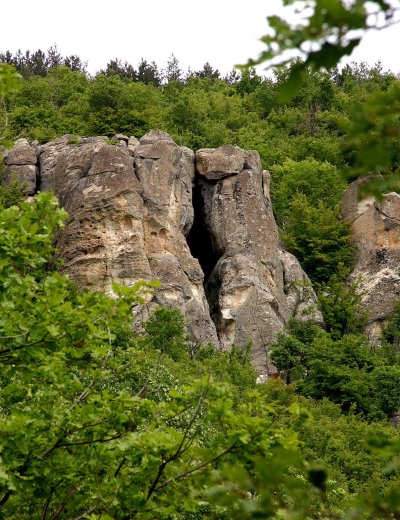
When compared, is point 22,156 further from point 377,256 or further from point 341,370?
point 377,256

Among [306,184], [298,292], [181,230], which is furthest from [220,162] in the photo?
A: [306,184]

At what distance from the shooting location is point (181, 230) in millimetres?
35938

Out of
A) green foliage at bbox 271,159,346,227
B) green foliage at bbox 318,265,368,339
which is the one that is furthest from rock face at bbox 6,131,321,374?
green foliage at bbox 271,159,346,227

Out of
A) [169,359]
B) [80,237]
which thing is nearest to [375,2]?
[169,359]

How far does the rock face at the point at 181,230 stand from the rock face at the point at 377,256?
260 centimetres

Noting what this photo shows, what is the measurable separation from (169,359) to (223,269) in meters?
8.89

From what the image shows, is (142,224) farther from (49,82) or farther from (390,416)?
(49,82)

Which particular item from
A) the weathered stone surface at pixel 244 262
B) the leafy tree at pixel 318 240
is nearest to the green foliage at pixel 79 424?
the weathered stone surface at pixel 244 262

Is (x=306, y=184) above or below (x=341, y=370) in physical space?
above

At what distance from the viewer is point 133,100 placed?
4238 centimetres

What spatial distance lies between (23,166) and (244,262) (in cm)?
880

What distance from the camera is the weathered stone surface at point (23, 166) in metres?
35.4

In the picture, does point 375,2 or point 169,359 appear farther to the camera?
point 169,359

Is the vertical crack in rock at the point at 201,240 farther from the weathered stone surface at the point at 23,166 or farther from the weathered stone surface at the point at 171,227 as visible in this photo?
the weathered stone surface at the point at 23,166
